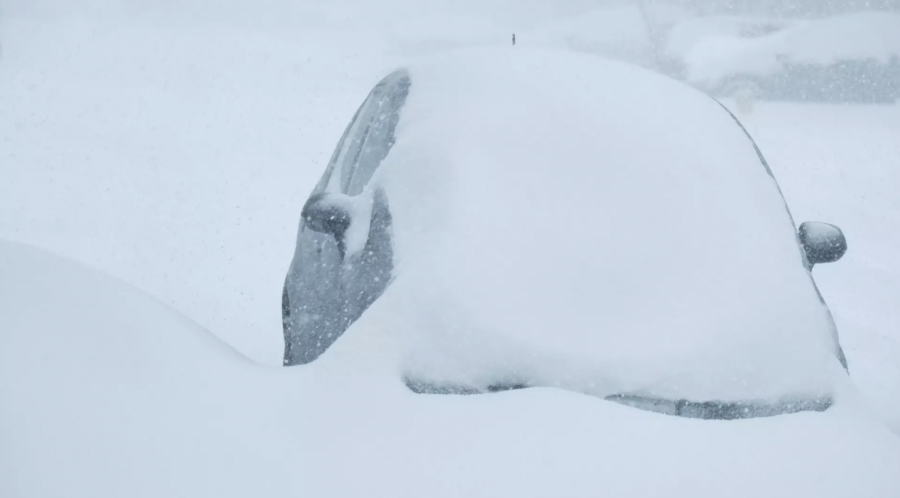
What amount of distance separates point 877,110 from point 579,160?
8.95 metres

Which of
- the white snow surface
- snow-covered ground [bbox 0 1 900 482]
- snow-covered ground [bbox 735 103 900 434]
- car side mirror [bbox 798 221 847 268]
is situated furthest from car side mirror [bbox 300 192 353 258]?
snow-covered ground [bbox 735 103 900 434]

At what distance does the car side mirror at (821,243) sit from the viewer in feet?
7.97

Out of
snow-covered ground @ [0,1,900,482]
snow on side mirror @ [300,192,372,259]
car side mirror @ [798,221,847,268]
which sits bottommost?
snow-covered ground @ [0,1,900,482]

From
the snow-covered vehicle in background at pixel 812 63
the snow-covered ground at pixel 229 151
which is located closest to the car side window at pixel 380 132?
the snow-covered ground at pixel 229 151

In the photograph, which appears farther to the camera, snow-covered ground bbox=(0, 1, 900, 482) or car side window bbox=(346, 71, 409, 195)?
snow-covered ground bbox=(0, 1, 900, 482)

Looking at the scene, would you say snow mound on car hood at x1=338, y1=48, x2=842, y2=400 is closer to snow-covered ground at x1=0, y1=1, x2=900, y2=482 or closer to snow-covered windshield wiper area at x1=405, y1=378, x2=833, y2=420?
snow-covered windshield wiper area at x1=405, y1=378, x2=833, y2=420

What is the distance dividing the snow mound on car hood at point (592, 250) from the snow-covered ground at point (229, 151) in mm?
300

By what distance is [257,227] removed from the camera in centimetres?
499

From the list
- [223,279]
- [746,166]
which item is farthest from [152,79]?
[746,166]

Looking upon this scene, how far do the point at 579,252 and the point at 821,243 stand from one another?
96 cm

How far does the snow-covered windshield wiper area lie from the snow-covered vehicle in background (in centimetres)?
897

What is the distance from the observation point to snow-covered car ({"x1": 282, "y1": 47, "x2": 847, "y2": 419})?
175 cm

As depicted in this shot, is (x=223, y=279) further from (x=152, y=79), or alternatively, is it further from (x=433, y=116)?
(x=152, y=79)

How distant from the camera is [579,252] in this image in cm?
196
